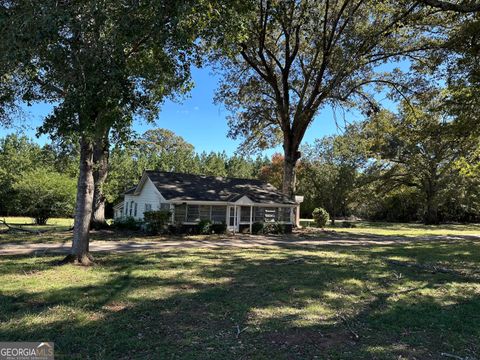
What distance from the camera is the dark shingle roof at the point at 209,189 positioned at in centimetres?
2388

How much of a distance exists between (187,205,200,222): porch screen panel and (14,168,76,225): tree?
16738 mm

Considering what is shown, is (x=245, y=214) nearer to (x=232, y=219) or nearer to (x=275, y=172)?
(x=232, y=219)

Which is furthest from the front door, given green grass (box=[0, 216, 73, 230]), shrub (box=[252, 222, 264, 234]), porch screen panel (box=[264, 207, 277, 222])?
green grass (box=[0, 216, 73, 230])

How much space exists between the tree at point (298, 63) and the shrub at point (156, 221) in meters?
9.86

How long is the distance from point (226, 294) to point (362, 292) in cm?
292

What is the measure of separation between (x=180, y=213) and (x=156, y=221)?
224 centimetres

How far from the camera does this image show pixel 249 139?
3078cm

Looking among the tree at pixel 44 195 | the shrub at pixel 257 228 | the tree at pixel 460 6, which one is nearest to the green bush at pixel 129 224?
the shrub at pixel 257 228

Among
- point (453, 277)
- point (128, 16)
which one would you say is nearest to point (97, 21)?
point (128, 16)

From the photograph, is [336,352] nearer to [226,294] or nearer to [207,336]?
[207,336]

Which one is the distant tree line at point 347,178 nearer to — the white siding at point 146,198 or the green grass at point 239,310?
the white siding at point 146,198

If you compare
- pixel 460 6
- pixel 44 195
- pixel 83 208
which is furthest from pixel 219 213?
pixel 44 195

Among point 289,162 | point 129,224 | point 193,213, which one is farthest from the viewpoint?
point 289,162

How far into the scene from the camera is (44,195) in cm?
3525
